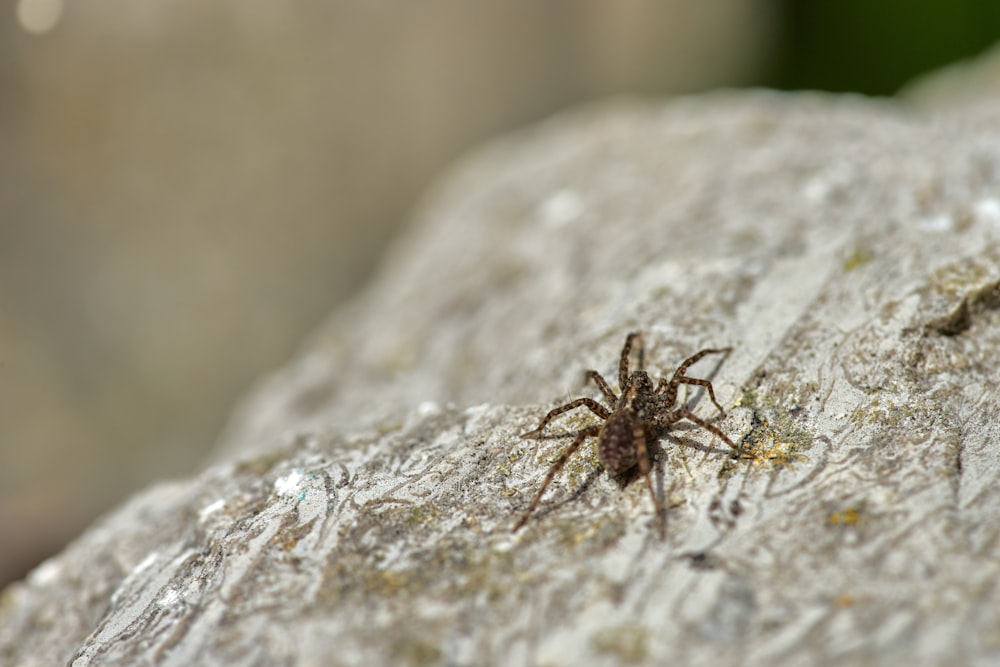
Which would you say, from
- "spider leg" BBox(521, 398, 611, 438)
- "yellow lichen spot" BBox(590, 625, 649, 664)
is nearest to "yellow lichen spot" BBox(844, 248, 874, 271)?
"spider leg" BBox(521, 398, 611, 438)

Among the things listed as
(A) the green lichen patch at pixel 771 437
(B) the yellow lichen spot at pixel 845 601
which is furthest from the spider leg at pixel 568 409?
(B) the yellow lichen spot at pixel 845 601

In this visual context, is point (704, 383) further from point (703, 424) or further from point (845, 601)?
point (845, 601)

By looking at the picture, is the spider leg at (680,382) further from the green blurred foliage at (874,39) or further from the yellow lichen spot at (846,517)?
the green blurred foliage at (874,39)

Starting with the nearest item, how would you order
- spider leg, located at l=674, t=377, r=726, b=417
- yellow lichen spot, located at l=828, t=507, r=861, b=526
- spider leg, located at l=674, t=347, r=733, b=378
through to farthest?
yellow lichen spot, located at l=828, t=507, r=861, b=526, spider leg, located at l=674, t=377, r=726, b=417, spider leg, located at l=674, t=347, r=733, b=378

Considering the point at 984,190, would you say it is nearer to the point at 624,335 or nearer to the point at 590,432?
the point at 624,335

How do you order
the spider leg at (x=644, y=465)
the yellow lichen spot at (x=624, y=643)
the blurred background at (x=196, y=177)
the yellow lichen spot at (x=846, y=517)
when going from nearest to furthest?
the yellow lichen spot at (x=624, y=643), the yellow lichen spot at (x=846, y=517), the spider leg at (x=644, y=465), the blurred background at (x=196, y=177)

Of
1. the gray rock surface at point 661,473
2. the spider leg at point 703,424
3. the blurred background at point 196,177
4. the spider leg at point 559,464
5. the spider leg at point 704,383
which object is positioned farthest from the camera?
the blurred background at point 196,177

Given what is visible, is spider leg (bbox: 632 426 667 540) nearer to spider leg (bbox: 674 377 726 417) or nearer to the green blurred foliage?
spider leg (bbox: 674 377 726 417)
